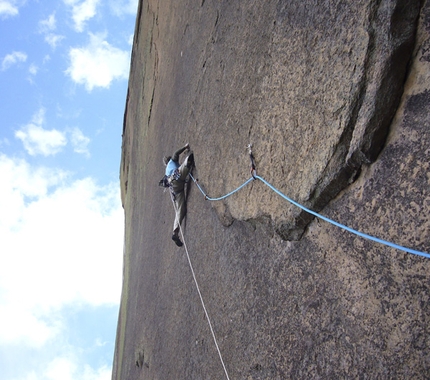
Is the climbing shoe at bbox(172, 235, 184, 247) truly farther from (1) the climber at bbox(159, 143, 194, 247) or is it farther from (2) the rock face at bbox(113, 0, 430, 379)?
(2) the rock face at bbox(113, 0, 430, 379)

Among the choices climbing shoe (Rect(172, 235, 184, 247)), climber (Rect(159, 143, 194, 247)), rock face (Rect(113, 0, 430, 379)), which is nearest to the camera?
rock face (Rect(113, 0, 430, 379))

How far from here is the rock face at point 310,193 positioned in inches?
54.7

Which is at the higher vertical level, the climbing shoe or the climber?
the climber

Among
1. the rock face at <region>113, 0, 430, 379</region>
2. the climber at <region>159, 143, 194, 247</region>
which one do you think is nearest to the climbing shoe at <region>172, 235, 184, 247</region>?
the climber at <region>159, 143, 194, 247</region>

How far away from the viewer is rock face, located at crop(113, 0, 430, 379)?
54.7 inches

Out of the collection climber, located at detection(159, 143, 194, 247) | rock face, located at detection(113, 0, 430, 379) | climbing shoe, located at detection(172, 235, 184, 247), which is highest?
climber, located at detection(159, 143, 194, 247)

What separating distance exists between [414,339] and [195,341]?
77.3 inches

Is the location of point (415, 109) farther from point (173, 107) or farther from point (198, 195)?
point (173, 107)

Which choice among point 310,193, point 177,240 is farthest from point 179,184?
point 310,193

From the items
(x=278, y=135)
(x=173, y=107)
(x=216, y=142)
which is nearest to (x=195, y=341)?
(x=216, y=142)

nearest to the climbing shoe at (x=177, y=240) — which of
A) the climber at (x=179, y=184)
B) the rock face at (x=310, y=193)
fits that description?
the climber at (x=179, y=184)

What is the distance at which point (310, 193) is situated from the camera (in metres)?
1.74

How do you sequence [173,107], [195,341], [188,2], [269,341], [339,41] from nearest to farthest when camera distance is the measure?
[339,41] → [269,341] → [195,341] → [188,2] → [173,107]

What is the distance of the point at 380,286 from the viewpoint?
4.71ft
